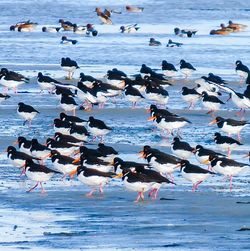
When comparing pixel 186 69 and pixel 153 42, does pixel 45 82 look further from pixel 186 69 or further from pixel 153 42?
pixel 153 42

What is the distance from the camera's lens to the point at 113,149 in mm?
16984

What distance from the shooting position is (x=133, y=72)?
3039cm

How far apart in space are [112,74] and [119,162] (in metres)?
10.9

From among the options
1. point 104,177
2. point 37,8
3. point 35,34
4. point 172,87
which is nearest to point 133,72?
point 172,87

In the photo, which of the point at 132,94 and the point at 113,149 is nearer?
the point at 113,149

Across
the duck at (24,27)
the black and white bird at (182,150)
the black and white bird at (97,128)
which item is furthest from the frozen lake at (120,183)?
the black and white bird at (182,150)

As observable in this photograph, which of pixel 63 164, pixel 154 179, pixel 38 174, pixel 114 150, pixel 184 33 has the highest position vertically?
pixel 154 179

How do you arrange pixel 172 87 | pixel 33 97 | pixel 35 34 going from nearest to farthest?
1. pixel 33 97
2. pixel 172 87
3. pixel 35 34

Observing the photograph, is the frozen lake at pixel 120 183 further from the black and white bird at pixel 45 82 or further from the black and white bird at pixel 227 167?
the black and white bird at pixel 45 82

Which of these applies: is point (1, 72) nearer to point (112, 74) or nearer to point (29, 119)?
point (112, 74)

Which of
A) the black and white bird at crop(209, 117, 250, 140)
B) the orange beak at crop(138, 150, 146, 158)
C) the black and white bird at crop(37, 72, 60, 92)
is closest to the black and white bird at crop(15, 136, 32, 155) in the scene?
the orange beak at crop(138, 150, 146, 158)

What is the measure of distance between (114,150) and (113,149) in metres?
0.03

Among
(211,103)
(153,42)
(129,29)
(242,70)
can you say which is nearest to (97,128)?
(211,103)

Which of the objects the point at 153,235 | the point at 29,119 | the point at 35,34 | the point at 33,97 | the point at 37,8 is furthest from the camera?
the point at 37,8
